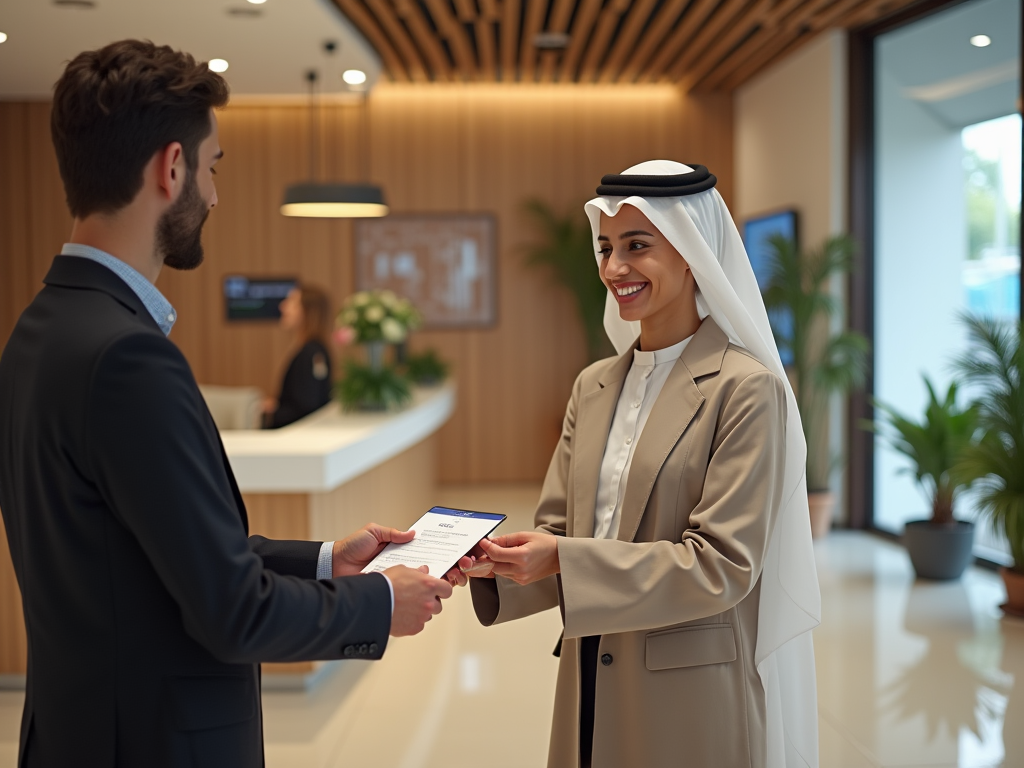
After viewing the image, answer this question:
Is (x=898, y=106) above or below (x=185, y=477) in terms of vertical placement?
above

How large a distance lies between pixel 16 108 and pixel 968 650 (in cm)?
543

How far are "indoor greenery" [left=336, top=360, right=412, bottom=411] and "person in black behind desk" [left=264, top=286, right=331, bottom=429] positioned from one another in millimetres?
552

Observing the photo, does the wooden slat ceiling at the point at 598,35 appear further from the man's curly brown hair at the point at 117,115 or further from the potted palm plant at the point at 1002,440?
the man's curly brown hair at the point at 117,115

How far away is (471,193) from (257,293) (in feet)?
8.17

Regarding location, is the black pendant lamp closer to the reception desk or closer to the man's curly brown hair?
the reception desk

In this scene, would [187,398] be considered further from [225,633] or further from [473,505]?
[473,505]

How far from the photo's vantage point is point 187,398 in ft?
4.71

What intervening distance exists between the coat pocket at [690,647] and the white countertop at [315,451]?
2.70m

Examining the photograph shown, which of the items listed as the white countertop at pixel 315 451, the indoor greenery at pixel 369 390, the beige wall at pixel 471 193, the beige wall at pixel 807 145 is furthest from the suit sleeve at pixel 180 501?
the beige wall at pixel 471 193

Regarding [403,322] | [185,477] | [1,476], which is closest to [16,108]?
[403,322]

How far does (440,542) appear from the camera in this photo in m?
1.99

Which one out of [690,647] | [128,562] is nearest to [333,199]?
[690,647]

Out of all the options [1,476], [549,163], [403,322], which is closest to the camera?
[1,476]

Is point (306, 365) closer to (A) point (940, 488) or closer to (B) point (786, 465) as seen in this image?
(A) point (940, 488)
